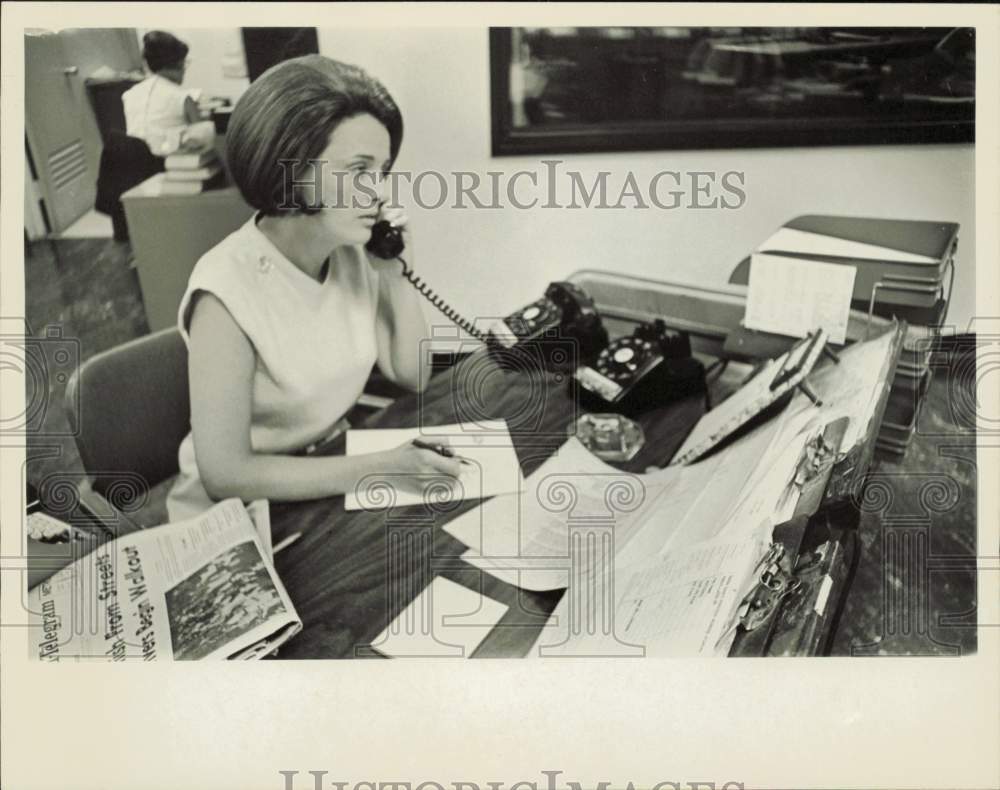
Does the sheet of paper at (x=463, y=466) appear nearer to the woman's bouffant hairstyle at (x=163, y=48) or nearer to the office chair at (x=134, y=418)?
the office chair at (x=134, y=418)

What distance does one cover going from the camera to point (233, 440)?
1317 millimetres

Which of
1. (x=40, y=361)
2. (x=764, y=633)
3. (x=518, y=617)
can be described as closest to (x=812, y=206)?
(x=764, y=633)

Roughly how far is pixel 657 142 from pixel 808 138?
246 millimetres

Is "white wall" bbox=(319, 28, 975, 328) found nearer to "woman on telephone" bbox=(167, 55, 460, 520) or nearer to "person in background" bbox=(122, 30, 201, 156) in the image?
"woman on telephone" bbox=(167, 55, 460, 520)

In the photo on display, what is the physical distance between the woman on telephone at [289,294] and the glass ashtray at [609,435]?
21 cm

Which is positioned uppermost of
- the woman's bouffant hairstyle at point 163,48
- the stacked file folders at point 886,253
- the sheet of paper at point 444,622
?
the woman's bouffant hairstyle at point 163,48

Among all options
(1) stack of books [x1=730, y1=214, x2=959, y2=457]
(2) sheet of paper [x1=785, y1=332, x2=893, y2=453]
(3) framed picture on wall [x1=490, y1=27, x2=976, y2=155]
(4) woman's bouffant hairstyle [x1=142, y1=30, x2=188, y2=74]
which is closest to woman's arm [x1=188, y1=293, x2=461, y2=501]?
(4) woman's bouffant hairstyle [x1=142, y1=30, x2=188, y2=74]

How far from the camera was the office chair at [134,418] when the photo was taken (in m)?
1.30

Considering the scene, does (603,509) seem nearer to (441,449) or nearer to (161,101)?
(441,449)

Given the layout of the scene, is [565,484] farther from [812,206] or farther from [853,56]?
[853,56]

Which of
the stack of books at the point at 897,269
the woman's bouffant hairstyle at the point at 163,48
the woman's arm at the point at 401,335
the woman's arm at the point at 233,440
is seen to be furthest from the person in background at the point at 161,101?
the stack of books at the point at 897,269

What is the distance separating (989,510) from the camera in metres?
1.46

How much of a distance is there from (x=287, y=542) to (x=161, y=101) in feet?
2.24

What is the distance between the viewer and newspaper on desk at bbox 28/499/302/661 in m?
1.26
